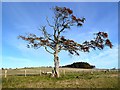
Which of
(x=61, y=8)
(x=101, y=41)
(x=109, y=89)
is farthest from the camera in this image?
(x=101, y=41)

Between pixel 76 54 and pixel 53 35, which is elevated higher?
pixel 53 35

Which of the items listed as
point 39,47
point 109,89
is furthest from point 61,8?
point 109,89

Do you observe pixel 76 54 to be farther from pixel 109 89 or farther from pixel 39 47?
pixel 109 89

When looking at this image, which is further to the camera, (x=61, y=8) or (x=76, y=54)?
(x=76, y=54)

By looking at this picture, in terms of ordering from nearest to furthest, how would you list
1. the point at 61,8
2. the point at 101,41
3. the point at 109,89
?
the point at 109,89 < the point at 61,8 < the point at 101,41

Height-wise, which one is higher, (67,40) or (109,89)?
(67,40)

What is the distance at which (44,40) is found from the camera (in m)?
37.7

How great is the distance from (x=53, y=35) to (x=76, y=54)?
530 cm

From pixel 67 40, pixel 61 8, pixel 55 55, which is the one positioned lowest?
pixel 55 55

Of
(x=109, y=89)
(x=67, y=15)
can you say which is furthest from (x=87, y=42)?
(x=109, y=89)

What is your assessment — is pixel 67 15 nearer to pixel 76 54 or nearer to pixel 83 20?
pixel 83 20

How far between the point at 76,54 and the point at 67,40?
3.79 metres

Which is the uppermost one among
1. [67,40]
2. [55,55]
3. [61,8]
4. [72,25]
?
[61,8]

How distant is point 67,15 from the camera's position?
124ft
